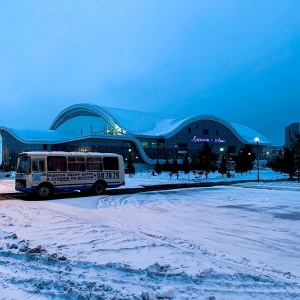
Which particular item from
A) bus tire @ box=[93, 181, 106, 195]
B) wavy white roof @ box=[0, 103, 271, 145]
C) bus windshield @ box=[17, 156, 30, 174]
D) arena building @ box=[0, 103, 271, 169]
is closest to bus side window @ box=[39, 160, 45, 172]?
bus windshield @ box=[17, 156, 30, 174]

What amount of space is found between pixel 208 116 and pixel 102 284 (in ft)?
291

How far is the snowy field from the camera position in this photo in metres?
4.88

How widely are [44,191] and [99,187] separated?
3.72 metres

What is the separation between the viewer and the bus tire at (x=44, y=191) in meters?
18.2

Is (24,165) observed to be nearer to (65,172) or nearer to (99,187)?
(65,172)

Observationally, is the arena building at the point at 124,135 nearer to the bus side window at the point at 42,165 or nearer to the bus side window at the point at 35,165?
the bus side window at the point at 42,165

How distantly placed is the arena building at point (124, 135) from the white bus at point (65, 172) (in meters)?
49.4

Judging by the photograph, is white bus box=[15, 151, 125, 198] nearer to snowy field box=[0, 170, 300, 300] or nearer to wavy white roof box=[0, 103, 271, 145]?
snowy field box=[0, 170, 300, 300]

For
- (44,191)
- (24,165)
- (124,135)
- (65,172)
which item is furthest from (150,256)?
(124,135)

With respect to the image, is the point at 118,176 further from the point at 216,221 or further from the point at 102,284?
the point at 102,284

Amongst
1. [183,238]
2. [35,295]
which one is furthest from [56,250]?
[183,238]

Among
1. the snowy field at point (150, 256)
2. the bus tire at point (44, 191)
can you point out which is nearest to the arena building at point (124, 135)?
the bus tire at point (44, 191)

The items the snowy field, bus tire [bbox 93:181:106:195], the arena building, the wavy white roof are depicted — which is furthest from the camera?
the wavy white roof

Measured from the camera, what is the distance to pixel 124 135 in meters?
75.0
